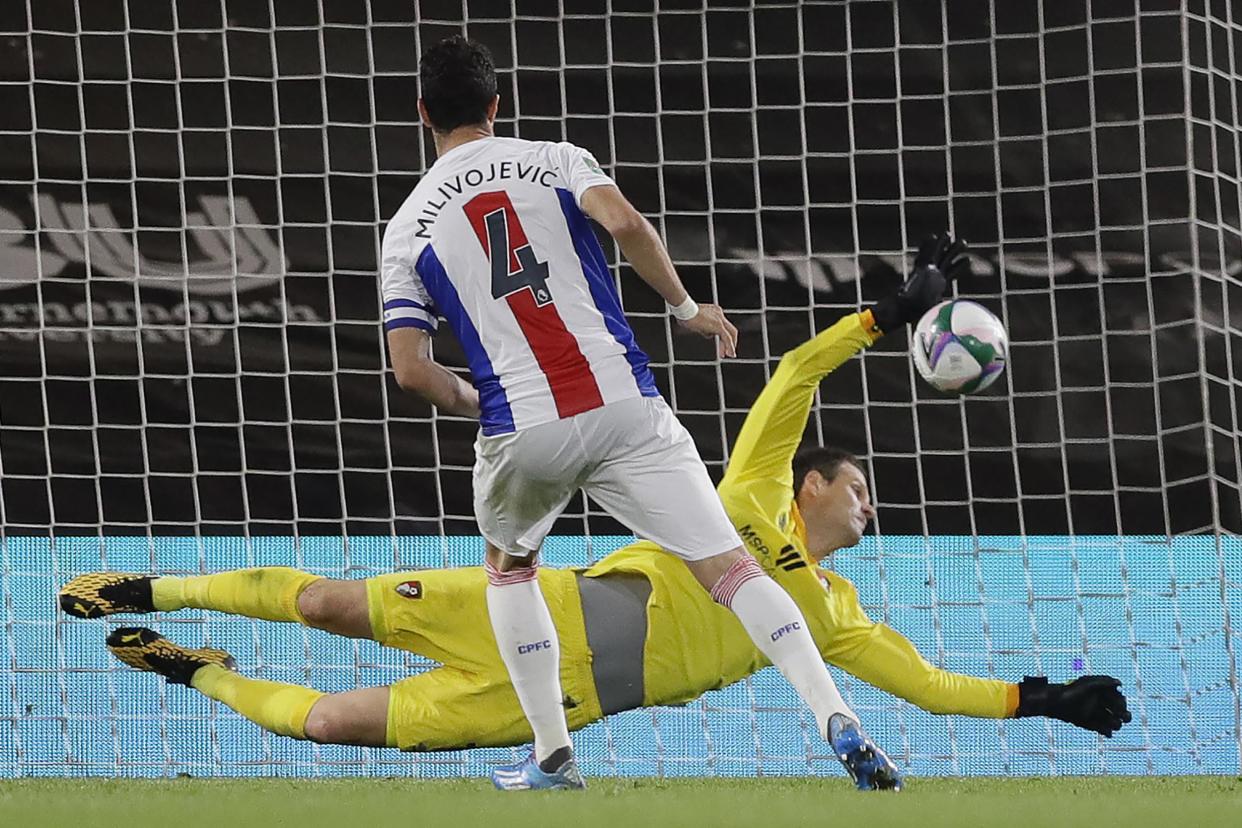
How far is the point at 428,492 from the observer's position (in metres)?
8.25

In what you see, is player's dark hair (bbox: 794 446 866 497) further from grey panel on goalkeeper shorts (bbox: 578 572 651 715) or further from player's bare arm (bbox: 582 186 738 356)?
player's bare arm (bbox: 582 186 738 356)

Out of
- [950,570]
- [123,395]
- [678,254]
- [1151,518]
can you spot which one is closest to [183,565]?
[123,395]

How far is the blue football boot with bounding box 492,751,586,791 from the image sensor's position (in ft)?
14.4

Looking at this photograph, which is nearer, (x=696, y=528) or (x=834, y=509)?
(x=696, y=528)

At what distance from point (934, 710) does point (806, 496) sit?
671 millimetres

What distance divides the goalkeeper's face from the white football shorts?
1.03m

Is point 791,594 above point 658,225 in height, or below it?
below

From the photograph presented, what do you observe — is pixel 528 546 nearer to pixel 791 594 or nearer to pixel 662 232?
pixel 791 594

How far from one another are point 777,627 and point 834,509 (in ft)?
3.73

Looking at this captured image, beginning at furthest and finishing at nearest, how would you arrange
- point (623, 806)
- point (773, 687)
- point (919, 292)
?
point (773, 687)
point (919, 292)
point (623, 806)

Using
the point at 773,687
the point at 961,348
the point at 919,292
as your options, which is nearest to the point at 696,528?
the point at 919,292

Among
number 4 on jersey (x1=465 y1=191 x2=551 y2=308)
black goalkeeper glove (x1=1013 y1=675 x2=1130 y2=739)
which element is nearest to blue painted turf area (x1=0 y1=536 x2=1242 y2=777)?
black goalkeeper glove (x1=1013 y1=675 x2=1130 y2=739)

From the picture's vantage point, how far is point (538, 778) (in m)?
4.41

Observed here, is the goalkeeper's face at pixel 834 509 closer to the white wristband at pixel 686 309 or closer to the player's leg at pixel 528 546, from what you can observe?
the player's leg at pixel 528 546
